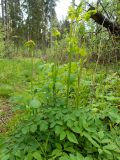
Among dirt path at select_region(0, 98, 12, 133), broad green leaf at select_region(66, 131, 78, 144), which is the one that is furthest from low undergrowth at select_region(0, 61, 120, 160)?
dirt path at select_region(0, 98, 12, 133)

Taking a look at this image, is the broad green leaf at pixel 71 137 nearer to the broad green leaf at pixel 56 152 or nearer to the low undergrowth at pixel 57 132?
the low undergrowth at pixel 57 132

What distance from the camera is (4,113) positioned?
4160 millimetres

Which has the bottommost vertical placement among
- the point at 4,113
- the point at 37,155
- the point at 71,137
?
the point at 4,113

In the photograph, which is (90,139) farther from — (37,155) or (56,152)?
(37,155)

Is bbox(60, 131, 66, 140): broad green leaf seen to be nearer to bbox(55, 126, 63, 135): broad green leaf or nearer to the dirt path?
bbox(55, 126, 63, 135): broad green leaf

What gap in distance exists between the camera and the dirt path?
3.53 metres

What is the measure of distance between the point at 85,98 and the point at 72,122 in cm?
118

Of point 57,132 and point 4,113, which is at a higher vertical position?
point 57,132

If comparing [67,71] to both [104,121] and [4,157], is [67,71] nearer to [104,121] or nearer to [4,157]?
[104,121]

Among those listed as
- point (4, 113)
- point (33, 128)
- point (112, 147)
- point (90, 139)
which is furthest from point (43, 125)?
point (4, 113)

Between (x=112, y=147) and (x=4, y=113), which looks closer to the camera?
(x=112, y=147)

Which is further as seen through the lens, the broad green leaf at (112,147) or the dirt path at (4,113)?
the dirt path at (4,113)

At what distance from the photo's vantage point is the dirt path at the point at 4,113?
353 cm

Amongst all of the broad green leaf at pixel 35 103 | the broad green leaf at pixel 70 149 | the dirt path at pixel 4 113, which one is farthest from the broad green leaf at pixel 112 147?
the dirt path at pixel 4 113
